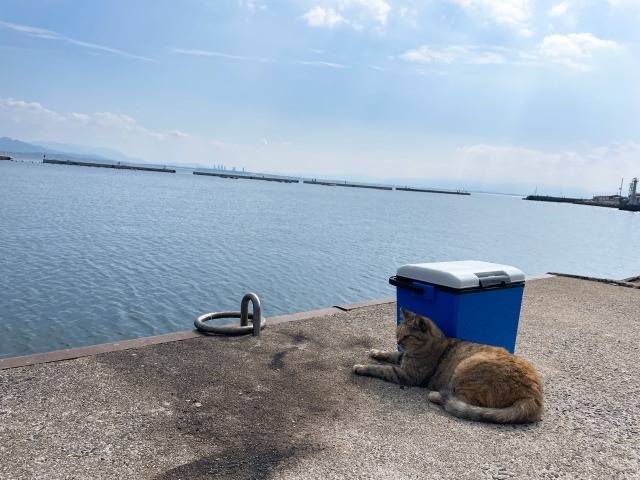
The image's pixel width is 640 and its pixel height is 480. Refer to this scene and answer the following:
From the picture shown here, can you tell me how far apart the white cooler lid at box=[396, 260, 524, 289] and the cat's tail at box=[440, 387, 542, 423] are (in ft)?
4.36

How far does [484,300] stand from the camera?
5.73 meters

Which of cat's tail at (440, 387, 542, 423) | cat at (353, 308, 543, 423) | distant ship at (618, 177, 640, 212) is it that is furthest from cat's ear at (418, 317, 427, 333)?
distant ship at (618, 177, 640, 212)

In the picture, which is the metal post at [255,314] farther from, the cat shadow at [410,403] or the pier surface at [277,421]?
the cat shadow at [410,403]

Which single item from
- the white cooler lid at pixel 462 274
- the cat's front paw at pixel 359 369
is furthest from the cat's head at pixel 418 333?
the cat's front paw at pixel 359 369

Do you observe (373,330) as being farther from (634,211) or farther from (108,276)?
(634,211)

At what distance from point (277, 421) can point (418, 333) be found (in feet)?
6.34

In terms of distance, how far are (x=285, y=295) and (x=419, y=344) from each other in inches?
430

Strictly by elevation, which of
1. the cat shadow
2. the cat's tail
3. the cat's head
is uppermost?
the cat's head

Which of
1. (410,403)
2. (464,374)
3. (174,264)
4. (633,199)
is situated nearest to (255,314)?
(410,403)

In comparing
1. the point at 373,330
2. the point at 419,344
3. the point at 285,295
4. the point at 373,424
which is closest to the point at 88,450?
the point at 373,424

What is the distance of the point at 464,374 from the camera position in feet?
16.2

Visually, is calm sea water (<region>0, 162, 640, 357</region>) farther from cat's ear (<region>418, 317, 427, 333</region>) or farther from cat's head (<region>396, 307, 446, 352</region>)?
cat's ear (<region>418, 317, 427, 333</region>)

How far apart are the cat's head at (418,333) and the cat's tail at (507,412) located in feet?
2.79

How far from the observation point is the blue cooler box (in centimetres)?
555
